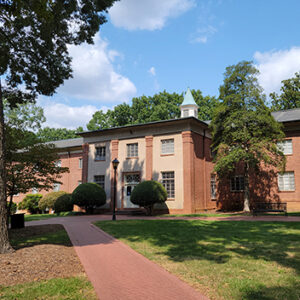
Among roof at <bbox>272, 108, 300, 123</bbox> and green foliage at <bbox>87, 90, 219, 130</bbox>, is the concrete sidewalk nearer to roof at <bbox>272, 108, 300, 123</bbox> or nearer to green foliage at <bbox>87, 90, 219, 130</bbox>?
roof at <bbox>272, 108, 300, 123</bbox>

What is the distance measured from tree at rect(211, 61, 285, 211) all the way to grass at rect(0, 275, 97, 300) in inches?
663

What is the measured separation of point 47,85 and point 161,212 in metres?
13.7

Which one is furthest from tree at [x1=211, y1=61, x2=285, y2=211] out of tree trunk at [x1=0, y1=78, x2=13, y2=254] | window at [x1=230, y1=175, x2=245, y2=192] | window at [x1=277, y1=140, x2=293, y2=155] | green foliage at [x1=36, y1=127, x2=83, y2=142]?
green foliage at [x1=36, y1=127, x2=83, y2=142]

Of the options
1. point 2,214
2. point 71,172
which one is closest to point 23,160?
point 2,214

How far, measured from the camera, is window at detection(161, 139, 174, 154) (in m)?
23.4

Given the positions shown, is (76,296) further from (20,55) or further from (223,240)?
(20,55)

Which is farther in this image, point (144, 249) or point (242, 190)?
point (242, 190)

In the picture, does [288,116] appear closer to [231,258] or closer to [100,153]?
[100,153]

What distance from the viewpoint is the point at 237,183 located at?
85.2 feet

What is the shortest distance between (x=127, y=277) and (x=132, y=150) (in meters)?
19.9

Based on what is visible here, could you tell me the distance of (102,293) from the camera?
472 centimetres

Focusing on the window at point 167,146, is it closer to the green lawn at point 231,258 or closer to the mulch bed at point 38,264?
the green lawn at point 231,258

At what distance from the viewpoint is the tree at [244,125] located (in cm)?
2059

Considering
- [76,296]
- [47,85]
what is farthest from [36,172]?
[76,296]
